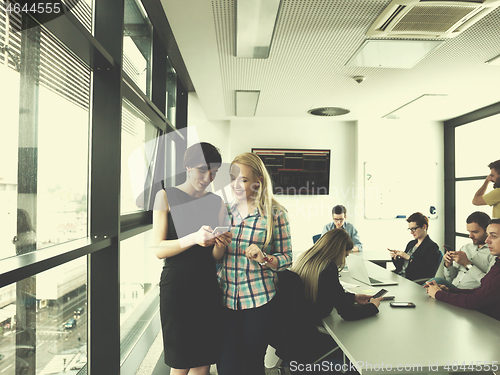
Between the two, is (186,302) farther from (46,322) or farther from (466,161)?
(466,161)

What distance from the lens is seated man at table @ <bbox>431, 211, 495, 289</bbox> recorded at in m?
2.89

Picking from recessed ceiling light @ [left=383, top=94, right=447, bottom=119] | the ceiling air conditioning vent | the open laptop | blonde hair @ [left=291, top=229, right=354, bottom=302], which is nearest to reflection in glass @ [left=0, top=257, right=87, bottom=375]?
blonde hair @ [left=291, top=229, right=354, bottom=302]

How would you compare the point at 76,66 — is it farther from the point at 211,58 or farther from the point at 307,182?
the point at 307,182

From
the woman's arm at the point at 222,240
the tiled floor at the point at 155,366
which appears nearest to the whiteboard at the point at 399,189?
the tiled floor at the point at 155,366

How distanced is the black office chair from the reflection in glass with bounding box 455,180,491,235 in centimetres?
440

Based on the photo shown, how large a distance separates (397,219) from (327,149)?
171cm

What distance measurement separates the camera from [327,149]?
5.61 metres

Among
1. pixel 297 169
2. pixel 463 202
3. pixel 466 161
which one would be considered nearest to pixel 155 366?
pixel 297 169

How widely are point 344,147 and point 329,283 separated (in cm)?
403

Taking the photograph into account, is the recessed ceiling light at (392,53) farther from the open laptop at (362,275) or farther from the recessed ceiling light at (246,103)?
the open laptop at (362,275)

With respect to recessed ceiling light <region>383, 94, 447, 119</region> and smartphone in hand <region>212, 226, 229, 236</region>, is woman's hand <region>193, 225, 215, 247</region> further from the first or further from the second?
recessed ceiling light <region>383, 94, 447, 119</region>

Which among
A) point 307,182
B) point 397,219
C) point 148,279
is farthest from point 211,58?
point 397,219

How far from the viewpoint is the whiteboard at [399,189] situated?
5.50 meters

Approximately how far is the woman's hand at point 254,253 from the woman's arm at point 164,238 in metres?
0.20
